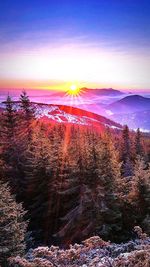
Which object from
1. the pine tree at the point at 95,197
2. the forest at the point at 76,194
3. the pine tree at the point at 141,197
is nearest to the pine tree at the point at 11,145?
the forest at the point at 76,194

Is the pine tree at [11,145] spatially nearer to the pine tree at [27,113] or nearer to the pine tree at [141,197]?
the pine tree at [27,113]

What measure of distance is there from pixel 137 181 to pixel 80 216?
5.18 metres

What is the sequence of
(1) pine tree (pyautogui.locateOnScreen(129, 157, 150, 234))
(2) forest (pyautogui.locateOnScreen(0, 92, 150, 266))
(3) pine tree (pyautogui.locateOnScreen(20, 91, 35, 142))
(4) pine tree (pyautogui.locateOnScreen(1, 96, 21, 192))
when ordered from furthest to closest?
(3) pine tree (pyautogui.locateOnScreen(20, 91, 35, 142)), (4) pine tree (pyautogui.locateOnScreen(1, 96, 21, 192)), (2) forest (pyautogui.locateOnScreen(0, 92, 150, 266)), (1) pine tree (pyautogui.locateOnScreen(129, 157, 150, 234))

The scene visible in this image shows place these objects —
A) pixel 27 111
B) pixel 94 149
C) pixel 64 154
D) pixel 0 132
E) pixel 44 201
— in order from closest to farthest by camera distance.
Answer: pixel 94 149 → pixel 64 154 → pixel 44 201 → pixel 0 132 → pixel 27 111

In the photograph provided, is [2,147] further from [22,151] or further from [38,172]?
[38,172]

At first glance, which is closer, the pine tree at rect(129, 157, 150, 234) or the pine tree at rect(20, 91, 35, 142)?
the pine tree at rect(129, 157, 150, 234)

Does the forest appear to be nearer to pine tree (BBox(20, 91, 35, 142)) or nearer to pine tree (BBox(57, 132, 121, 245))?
pine tree (BBox(57, 132, 121, 245))

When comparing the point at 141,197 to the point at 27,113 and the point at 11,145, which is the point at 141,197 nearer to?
the point at 11,145

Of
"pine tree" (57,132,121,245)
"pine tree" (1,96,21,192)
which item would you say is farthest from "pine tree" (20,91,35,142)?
"pine tree" (57,132,121,245)

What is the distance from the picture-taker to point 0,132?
39.6m

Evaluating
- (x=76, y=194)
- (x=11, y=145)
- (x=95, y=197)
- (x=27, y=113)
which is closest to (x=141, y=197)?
(x=95, y=197)

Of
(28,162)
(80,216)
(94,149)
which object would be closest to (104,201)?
(80,216)

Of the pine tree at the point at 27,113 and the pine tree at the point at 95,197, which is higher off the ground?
the pine tree at the point at 27,113

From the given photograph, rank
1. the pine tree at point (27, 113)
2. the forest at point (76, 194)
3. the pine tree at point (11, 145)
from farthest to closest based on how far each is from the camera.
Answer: the pine tree at point (27, 113)
the pine tree at point (11, 145)
the forest at point (76, 194)
